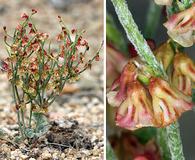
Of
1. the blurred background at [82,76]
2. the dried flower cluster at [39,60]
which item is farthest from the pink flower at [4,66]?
the blurred background at [82,76]

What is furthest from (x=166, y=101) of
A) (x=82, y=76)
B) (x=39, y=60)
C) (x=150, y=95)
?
(x=82, y=76)

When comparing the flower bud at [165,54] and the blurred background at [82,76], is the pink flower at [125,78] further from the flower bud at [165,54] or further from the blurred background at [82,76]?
the blurred background at [82,76]

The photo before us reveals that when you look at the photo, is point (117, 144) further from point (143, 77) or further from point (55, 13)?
point (55, 13)

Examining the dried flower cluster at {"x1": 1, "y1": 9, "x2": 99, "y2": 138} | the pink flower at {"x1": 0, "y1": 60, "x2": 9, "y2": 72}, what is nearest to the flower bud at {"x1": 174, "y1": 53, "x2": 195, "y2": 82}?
the dried flower cluster at {"x1": 1, "y1": 9, "x2": 99, "y2": 138}

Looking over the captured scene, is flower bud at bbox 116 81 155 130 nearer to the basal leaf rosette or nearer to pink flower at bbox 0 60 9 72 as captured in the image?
the basal leaf rosette

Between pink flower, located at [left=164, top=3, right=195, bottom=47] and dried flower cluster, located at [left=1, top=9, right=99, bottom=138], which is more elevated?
dried flower cluster, located at [left=1, top=9, right=99, bottom=138]

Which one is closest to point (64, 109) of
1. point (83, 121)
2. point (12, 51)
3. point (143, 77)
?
point (83, 121)
